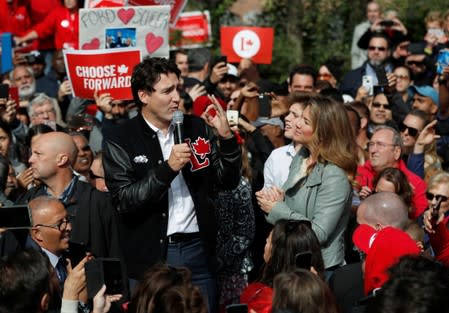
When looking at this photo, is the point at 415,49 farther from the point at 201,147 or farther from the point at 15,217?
the point at 15,217

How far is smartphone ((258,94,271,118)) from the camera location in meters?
9.40

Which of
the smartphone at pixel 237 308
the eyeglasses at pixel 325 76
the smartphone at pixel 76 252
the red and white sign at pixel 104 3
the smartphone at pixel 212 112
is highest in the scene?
the red and white sign at pixel 104 3

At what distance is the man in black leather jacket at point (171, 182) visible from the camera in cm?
635

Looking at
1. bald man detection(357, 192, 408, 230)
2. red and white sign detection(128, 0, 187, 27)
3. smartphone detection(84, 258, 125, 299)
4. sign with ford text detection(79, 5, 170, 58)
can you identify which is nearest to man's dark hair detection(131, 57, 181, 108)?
bald man detection(357, 192, 408, 230)

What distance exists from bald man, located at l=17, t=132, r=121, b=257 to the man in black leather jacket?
393 mm

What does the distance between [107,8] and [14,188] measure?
2112 mm

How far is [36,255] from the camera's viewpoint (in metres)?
4.75

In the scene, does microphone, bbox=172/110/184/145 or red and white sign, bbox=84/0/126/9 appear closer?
microphone, bbox=172/110/184/145

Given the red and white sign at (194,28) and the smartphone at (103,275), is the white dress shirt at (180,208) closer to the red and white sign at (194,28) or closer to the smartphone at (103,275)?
the smartphone at (103,275)

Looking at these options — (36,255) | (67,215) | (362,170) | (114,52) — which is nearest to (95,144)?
(114,52)

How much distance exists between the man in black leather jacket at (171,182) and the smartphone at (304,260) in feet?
3.71

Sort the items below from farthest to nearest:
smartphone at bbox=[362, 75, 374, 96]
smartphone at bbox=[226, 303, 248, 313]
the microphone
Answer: smartphone at bbox=[362, 75, 374, 96]
the microphone
smartphone at bbox=[226, 303, 248, 313]

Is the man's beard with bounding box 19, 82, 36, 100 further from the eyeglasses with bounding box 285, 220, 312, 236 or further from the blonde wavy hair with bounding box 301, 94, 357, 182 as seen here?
the eyeglasses with bounding box 285, 220, 312, 236

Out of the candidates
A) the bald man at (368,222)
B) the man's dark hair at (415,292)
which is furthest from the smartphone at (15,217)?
the man's dark hair at (415,292)
